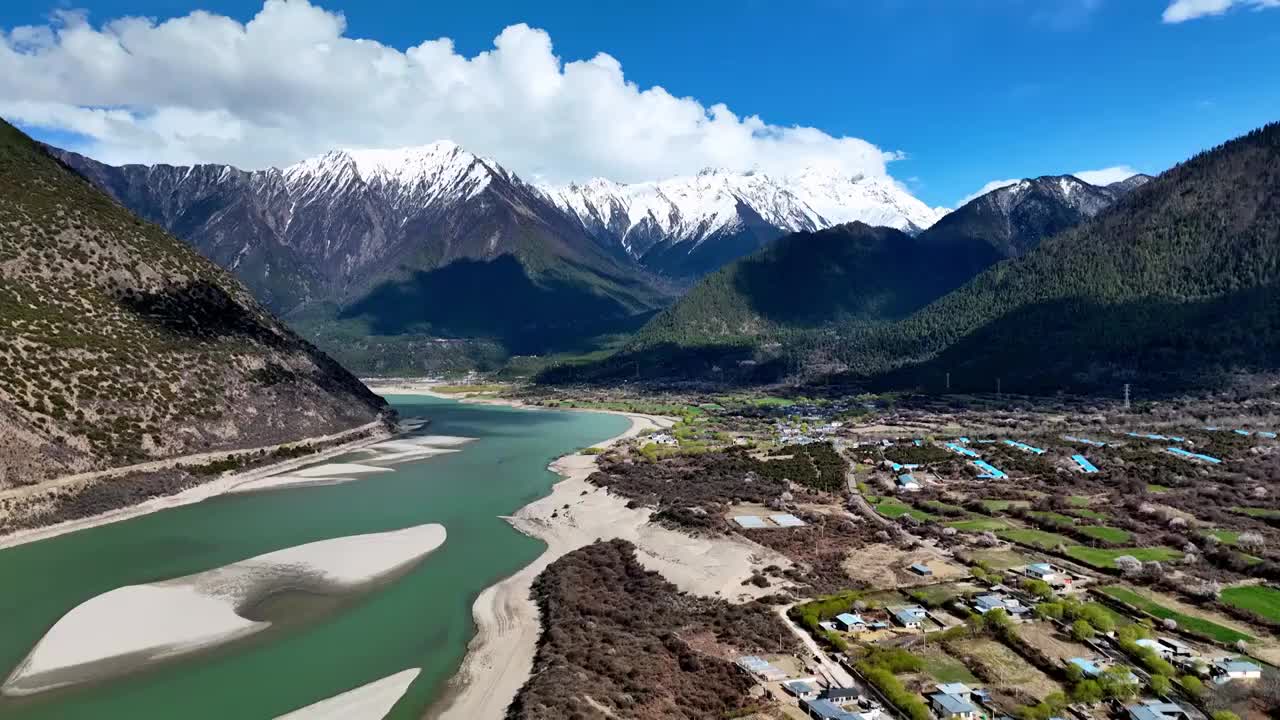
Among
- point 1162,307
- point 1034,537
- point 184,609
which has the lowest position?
point 1034,537

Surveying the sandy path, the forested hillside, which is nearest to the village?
the sandy path

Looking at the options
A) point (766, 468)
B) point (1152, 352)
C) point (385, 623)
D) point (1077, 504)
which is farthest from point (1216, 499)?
point (1152, 352)

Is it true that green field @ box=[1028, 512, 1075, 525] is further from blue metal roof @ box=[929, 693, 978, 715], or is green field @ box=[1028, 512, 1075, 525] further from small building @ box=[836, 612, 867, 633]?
blue metal roof @ box=[929, 693, 978, 715]

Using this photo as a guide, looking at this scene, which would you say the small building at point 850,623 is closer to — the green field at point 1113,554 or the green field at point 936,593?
the green field at point 936,593

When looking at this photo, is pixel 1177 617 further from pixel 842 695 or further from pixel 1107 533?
pixel 842 695

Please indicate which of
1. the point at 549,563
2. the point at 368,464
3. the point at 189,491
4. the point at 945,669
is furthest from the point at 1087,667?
the point at 368,464

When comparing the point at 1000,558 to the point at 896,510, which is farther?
the point at 896,510

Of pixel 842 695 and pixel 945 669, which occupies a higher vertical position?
pixel 842 695
